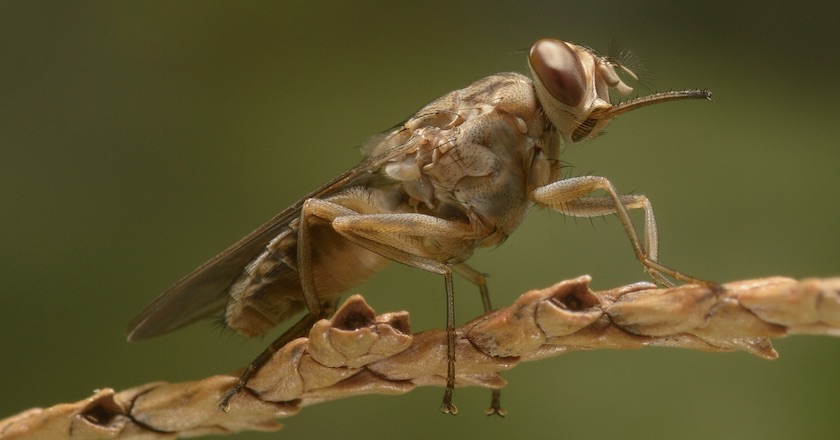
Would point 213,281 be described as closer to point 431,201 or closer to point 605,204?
point 431,201

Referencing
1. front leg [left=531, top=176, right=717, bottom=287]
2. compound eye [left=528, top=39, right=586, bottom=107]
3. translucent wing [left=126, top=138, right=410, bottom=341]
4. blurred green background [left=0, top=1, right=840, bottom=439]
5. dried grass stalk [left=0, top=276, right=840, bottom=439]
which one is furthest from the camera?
blurred green background [left=0, top=1, right=840, bottom=439]

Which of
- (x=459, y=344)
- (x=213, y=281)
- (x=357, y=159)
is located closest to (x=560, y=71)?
(x=459, y=344)

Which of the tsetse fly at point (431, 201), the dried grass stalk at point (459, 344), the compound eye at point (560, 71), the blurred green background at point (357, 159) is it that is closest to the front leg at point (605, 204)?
the tsetse fly at point (431, 201)

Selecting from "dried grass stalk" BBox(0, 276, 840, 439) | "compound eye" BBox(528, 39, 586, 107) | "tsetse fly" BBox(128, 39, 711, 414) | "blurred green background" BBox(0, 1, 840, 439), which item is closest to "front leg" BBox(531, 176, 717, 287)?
"tsetse fly" BBox(128, 39, 711, 414)

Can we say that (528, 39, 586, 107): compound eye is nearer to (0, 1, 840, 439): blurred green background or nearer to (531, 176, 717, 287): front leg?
(531, 176, 717, 287): front leg

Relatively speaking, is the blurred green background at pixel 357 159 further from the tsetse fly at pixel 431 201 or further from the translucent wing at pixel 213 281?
the translucent wing at pixel 213 281

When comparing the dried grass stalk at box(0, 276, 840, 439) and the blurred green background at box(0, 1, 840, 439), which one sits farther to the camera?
the blurred green background at box(0, 1, 840, 439)

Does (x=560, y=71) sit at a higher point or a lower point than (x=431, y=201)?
higher

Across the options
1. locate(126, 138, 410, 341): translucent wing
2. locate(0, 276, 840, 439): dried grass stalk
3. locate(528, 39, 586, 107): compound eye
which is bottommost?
locate(0, 276, 840, 439): dried grass stalk
